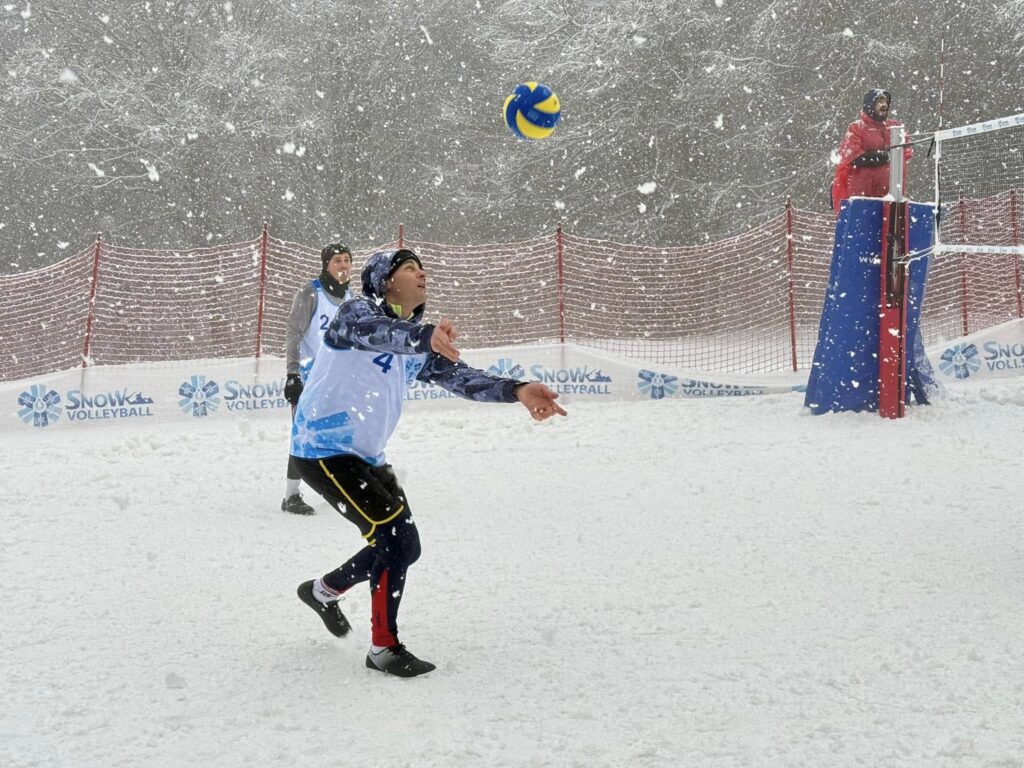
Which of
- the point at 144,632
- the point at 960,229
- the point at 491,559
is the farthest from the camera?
the point at 960,229

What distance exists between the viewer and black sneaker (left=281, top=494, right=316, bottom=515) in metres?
8.27

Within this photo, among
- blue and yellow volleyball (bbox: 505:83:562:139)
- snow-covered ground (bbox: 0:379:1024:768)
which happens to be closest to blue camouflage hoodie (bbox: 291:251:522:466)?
snow-covered ground (bbox: 0:379:1024:768)

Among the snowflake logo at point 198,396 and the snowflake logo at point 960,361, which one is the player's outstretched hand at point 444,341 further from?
the snowflake logo at point 960,361

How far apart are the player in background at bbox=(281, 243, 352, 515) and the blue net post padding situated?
19.6 ft

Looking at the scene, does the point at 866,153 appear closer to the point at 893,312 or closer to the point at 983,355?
the point at 893,312

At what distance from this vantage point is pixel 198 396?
14.3m

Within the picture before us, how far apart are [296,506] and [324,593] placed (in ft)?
10.9

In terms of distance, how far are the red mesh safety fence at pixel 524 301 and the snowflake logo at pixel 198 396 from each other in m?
4.97

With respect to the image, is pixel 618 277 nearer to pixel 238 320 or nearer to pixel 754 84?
pixel 754 84

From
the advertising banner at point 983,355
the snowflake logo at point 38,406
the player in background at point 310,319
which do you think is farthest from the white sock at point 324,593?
the advertising banner at point 983,355

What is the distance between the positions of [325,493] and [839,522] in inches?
160

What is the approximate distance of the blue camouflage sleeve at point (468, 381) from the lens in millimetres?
4648

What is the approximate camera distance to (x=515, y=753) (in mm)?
3883

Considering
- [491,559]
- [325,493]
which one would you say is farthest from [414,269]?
[491,559]
